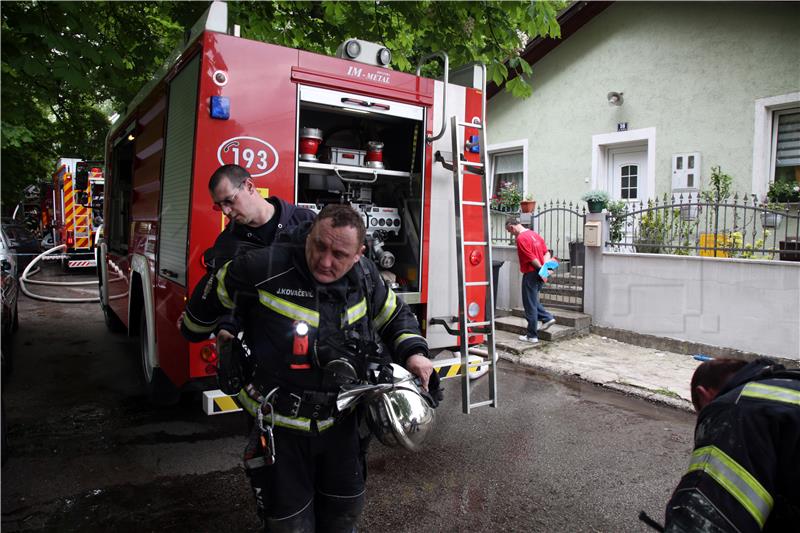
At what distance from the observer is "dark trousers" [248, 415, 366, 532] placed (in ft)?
A: 7.02

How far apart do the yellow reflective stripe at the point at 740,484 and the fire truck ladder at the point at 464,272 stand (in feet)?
8.75

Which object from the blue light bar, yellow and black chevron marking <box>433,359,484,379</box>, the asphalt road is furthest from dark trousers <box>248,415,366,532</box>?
the blue light bar

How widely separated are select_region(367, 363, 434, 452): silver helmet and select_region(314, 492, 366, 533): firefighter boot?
1.34 ft

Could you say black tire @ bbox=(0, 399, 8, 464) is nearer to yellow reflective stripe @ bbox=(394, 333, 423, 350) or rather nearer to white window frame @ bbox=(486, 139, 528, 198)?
yellow reflective stripe @ bbox=(394, 333, 423, 350)

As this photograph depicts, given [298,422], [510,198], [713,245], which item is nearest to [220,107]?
[298,422]

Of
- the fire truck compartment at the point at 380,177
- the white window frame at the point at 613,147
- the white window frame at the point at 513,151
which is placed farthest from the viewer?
the white window frame at the point at 513,151

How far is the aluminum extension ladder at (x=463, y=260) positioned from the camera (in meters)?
4.13

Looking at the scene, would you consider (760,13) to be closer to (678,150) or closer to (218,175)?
(678,150)

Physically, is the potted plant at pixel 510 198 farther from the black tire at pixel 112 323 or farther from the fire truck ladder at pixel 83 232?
the fire truck ladder at pixel 83 232

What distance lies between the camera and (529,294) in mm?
7605

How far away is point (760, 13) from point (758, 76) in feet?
3.23

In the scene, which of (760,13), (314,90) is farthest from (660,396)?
(760,13)

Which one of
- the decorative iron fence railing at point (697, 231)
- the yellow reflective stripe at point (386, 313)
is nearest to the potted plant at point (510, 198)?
the decorative iron fence railing at point (697, 231)

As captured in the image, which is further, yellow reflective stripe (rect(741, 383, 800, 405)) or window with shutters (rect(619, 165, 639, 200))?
window with shutters (rect(619, 165, 639, 200))
